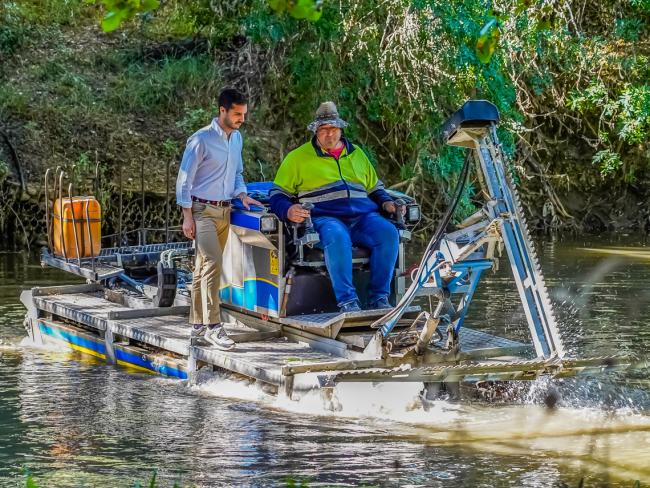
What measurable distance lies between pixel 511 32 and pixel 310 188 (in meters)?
9.12

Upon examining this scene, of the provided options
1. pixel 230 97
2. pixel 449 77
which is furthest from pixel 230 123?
pixel 449 77

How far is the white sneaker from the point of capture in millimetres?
9070

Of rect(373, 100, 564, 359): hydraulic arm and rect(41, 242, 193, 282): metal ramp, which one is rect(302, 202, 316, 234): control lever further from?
rect(41, 242, 193, 282): metal ramp

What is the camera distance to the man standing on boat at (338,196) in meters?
9.02

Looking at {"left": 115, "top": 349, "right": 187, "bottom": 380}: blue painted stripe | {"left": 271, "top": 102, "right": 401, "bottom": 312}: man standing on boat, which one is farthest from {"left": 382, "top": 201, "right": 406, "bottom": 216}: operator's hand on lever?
{"left": 115, "top": 349, "right": 187, "bottom": 380}: blue painted stripe

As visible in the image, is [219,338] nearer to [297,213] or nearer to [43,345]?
[297,213]

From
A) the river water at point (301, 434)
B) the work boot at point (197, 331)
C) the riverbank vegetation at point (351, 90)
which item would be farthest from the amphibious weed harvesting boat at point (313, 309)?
the riverbank vegetation at point (351, 90)

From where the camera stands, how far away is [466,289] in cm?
845

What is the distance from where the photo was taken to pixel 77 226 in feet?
37.3

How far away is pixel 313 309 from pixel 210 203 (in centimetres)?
104

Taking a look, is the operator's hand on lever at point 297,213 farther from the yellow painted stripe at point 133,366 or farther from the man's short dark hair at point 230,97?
the yellow painted stripe at point 133,366

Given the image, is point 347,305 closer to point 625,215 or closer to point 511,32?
point 511,32

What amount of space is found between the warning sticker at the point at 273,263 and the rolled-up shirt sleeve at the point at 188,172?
67 cm

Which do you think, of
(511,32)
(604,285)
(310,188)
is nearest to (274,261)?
(310,188)
